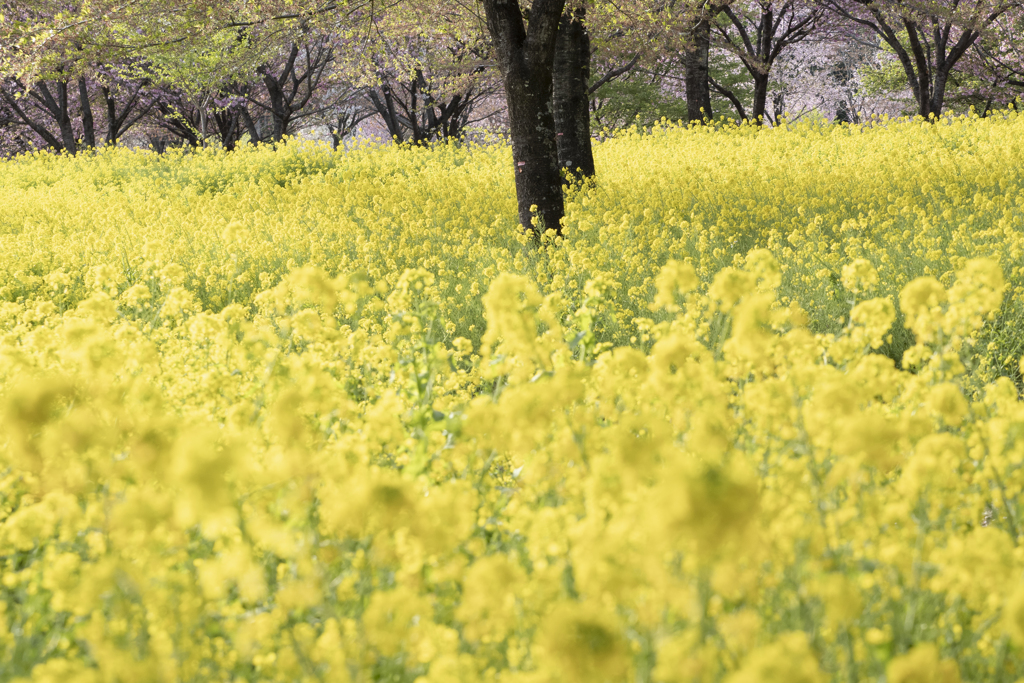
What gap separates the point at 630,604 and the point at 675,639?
0.56 feet

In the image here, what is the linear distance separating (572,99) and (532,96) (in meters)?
2.80

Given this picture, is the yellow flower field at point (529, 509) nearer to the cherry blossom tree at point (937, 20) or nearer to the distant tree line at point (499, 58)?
the distant tree line at point (499, 58)

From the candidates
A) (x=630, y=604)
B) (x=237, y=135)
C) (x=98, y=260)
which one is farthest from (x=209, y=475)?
(x=237, y=135)

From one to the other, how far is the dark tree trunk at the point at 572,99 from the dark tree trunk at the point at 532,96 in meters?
2.34

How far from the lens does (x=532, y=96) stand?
7.65 meters

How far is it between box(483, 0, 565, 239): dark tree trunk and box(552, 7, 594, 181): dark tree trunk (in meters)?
2.34

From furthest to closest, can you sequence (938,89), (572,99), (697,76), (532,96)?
(697,76) → (938,89) → (572,99) → (532,96)

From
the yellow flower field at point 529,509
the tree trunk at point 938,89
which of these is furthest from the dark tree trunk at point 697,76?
the yellow flower field at point 529,509

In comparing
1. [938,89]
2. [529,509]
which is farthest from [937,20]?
[529,509]

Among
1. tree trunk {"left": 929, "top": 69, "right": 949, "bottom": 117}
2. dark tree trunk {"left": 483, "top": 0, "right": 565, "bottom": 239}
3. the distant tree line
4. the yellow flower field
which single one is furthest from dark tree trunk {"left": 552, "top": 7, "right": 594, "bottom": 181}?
tree trunk {"left": 929, "top": 69, "right": 949, "bottom": 117}

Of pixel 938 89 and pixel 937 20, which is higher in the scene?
pixel 937 20

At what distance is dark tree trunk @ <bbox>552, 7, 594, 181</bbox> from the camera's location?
10.3 meters

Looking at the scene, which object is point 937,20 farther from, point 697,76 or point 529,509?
point 529,509

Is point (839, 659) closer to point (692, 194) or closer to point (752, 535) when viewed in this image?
point (752, 535)
